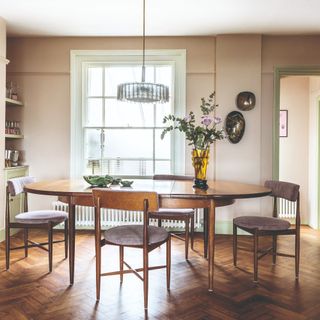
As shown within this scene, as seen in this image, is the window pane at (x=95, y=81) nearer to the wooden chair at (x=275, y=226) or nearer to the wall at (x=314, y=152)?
the wooden chair at (x=275, y=226)

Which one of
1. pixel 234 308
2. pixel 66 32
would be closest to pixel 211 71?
pixel 66 32

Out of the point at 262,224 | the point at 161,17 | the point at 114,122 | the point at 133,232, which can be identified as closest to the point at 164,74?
the point at 161,17

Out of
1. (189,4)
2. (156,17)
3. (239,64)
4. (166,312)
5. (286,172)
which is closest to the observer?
(166,312)

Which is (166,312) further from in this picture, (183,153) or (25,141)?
(25,141)

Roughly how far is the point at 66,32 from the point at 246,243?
11.0 feet

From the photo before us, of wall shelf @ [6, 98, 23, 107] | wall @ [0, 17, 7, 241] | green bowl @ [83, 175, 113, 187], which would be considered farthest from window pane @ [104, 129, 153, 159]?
green bowl @ [83, 175, 113, 187]

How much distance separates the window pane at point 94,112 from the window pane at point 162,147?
78 centimetres

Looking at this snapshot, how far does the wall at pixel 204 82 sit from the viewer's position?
418cm

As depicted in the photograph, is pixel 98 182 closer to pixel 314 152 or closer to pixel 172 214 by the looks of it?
pixel 172 214

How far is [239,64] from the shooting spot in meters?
4.17

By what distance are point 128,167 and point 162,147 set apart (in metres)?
0.52

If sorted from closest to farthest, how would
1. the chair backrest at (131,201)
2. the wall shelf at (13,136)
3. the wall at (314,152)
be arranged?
the chair backrest at (131,201) < the wall shelf at (13,136) < the wall at (314,152)

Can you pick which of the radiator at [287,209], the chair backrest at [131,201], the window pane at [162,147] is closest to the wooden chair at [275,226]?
the chair backrest at [131,201]

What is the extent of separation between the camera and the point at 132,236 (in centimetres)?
229
